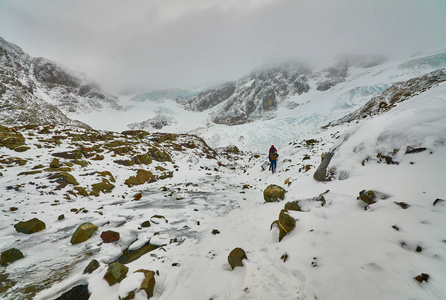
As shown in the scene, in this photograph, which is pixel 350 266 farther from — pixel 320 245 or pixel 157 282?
pixel 157 282

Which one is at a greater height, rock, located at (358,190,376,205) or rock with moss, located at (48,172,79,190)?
rock with moss, located at (48,172,79,190)

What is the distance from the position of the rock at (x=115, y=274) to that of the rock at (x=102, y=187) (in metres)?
12.8

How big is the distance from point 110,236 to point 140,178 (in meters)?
15.2

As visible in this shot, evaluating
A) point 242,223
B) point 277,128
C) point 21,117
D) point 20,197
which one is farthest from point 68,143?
point 21,117

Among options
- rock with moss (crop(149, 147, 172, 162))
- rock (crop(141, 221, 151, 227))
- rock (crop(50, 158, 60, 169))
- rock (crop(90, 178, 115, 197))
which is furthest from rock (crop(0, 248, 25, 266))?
rock with moss (crop(149, 147, 172, 162))

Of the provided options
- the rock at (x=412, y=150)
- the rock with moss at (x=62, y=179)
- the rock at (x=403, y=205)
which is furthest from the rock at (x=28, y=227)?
the rock at (x=412, y=150)

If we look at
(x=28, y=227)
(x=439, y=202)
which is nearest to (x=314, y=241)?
(x=439, y=202)

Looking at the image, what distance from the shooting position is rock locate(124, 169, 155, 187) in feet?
62.9

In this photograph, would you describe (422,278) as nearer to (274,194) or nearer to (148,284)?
(148,284)

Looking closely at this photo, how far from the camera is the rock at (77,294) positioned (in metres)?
4.13

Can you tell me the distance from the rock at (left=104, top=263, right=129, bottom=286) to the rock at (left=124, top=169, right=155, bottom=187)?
15.9m

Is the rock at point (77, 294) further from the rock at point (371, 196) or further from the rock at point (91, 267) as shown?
the rock at point (371, 196)

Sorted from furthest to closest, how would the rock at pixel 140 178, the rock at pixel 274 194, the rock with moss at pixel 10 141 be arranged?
the rock at pixel 140 178
the rock with moss at pixel 10 141
the rock at pixel 274 194

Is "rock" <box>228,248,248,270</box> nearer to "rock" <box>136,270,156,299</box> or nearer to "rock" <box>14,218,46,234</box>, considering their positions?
"rock" <box>136,270,156,299</box>
